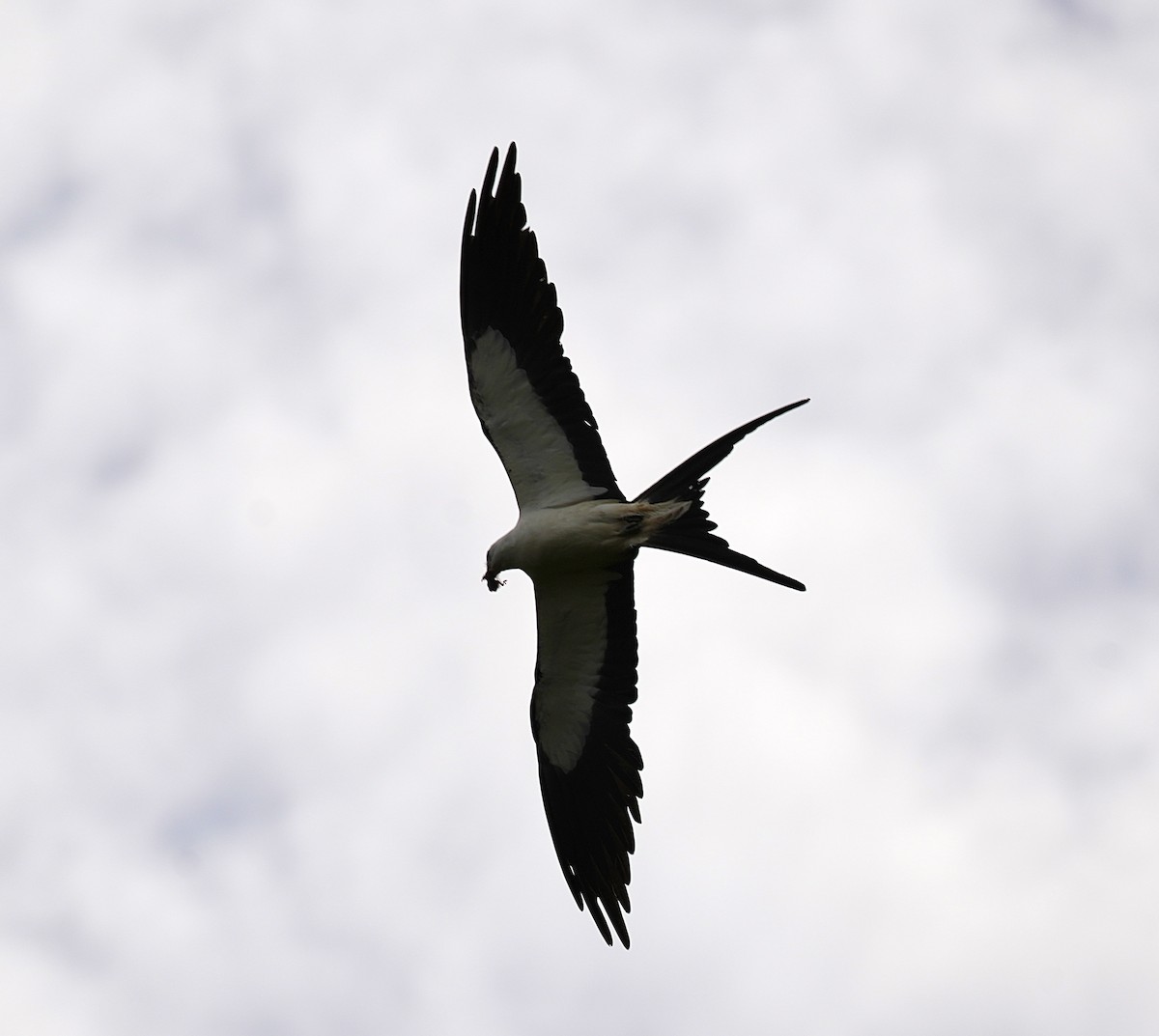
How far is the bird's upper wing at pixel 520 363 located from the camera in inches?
358

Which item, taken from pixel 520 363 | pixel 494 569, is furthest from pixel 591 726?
pixel 520 363

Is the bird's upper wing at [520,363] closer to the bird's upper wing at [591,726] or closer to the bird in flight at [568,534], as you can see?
the bird in flight at [568,534]

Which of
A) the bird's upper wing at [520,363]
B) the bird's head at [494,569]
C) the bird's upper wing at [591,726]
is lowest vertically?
the bird's upper wing at [591,726]

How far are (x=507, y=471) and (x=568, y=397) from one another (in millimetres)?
724

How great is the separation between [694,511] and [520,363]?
4.90 ft

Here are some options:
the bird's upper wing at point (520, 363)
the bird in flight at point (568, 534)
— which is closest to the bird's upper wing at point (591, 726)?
the bird in flight at point (568, 534)

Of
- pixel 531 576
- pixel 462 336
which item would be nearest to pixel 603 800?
pixel 531 576

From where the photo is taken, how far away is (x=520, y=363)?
364 inches

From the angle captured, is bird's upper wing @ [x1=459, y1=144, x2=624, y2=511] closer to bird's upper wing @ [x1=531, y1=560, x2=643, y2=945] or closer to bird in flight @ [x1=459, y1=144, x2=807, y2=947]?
bird in flight @ [x1=459, y1=144, x2=807, y2=947]

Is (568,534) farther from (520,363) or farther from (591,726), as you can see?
(591,726)

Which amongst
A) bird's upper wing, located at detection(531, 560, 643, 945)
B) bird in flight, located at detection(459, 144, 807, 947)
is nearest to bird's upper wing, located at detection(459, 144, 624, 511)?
bird in flight, located at detection(459, 144, 807, 947)

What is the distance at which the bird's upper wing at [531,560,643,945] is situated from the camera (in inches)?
381

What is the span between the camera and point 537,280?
9125 millimetres

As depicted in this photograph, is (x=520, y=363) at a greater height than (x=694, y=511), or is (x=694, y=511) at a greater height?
(x=520, y=363)
